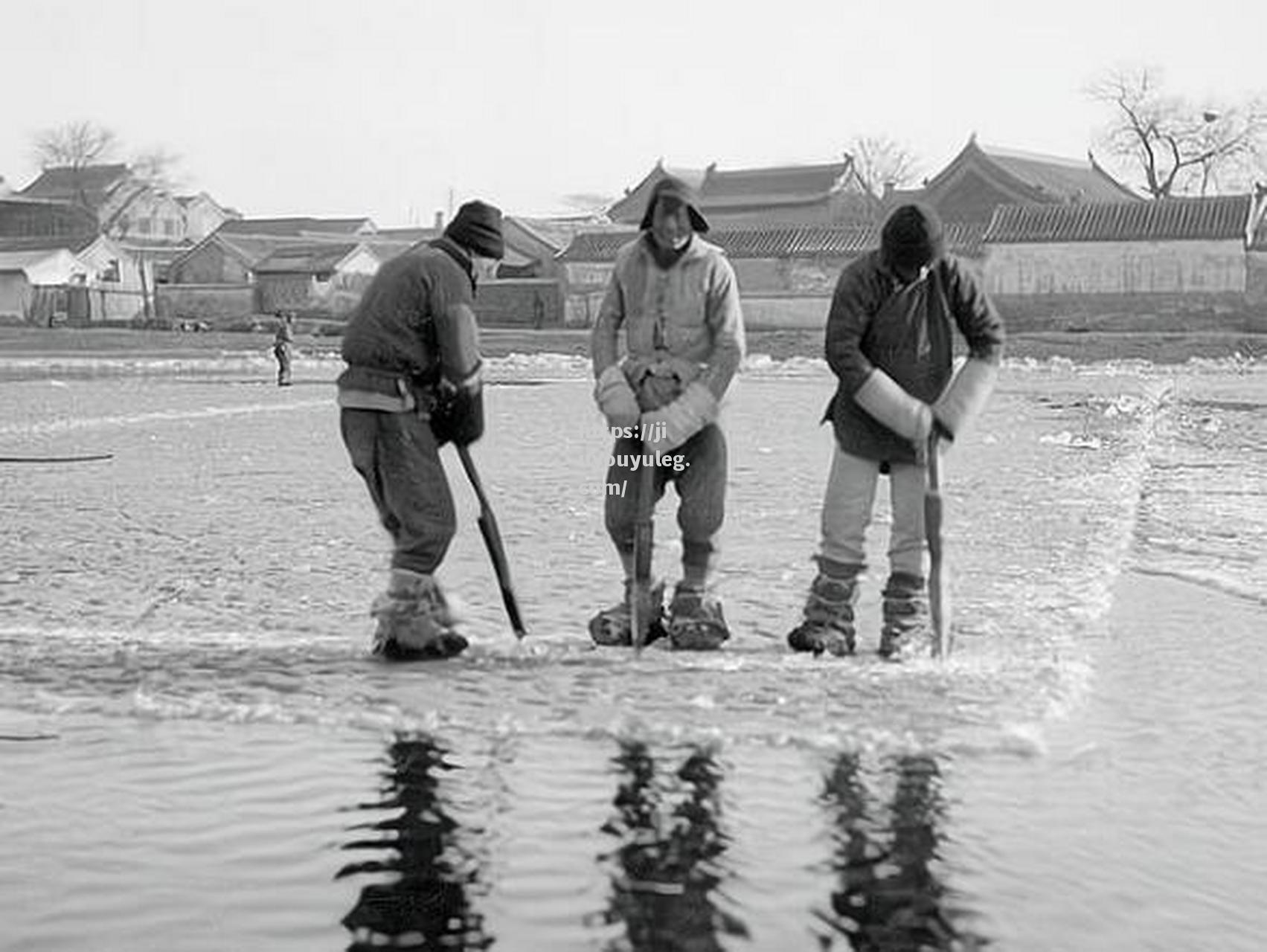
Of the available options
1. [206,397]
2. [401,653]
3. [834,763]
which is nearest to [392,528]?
[401,653]

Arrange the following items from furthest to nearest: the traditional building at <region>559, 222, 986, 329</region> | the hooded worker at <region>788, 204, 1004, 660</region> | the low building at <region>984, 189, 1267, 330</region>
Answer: the traditional building at <region>559, 222, 986, 329</region>, the low building at <region>984, 189, 1267, 330</region>, the hooded worker at <region>788, 204, 1004, 660</region>

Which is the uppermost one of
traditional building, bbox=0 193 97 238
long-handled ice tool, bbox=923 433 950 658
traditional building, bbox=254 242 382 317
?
traditional building, bbox=0 193 97 238

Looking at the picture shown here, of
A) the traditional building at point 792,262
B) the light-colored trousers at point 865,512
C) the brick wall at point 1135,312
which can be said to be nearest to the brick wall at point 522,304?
the traditional building at point 792,262

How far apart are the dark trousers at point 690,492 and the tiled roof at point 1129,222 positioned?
45.9 meters

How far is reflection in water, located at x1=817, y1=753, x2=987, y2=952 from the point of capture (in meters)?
2.98

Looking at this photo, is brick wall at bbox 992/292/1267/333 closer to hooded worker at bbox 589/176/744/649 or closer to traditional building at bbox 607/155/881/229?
traditional building at bbox 607/155/881/229

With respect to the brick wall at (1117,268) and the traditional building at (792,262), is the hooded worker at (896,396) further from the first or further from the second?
the brick wall at (1117,268)

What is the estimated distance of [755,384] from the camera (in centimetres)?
2886

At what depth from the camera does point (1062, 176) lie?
61625 millimetres

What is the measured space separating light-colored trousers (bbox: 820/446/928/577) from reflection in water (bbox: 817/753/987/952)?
58.3 inches

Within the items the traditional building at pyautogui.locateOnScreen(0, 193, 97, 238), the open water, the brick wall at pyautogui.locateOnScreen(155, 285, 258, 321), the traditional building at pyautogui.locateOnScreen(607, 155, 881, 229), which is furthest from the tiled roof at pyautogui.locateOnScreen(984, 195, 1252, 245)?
the traditional building at pyautogui.locateOnScreen(0, 193, 97, 238)

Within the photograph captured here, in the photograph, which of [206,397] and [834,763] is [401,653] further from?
[206,397]

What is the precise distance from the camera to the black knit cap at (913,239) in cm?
540

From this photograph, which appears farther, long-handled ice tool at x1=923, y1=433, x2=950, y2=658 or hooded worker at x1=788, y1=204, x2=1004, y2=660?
hooded worker at x1=788, y1=204, x2=1004, y2=660
